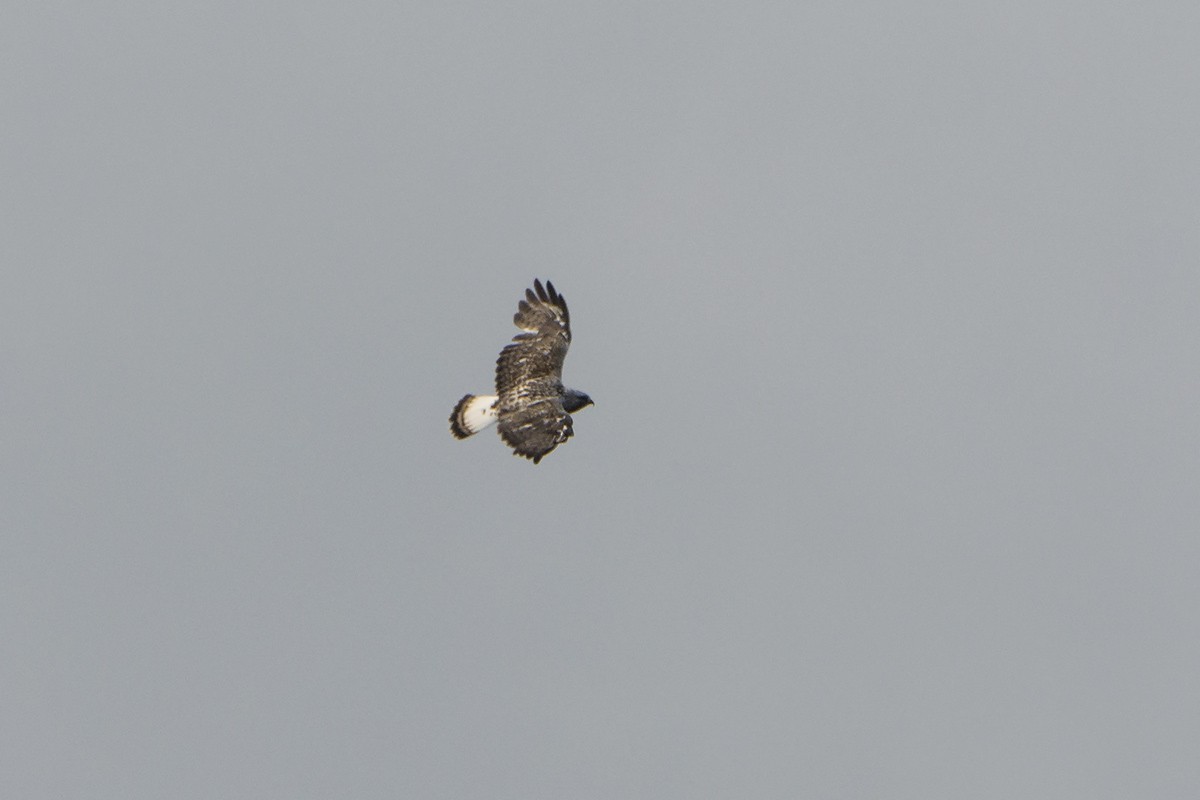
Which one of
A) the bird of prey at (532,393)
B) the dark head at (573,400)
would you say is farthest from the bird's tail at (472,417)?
the dark head at (573,400)

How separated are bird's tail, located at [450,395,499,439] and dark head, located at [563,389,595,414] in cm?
144

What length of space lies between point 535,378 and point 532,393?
538 mm

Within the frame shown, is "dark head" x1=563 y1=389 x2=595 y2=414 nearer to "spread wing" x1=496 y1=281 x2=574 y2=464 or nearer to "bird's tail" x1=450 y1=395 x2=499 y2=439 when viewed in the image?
"spread wing" x1=496 y1=281 x2=574 y2=464

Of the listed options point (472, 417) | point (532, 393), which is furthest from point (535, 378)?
point (472, 417)

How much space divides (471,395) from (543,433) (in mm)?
1907

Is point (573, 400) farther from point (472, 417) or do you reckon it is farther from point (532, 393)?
point (472, 417)

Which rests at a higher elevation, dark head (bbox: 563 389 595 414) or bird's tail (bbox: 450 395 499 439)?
dark head (bbox: 563 389 595 414)

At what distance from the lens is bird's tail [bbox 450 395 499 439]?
32188 millimetres

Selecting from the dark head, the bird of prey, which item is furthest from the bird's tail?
the dark head

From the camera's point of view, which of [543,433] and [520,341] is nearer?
[543,433]

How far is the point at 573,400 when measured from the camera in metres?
32.9

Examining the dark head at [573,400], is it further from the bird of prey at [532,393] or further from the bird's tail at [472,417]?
the bird's tail at [472,417]

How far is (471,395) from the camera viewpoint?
106ft

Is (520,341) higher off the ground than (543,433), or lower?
higher
